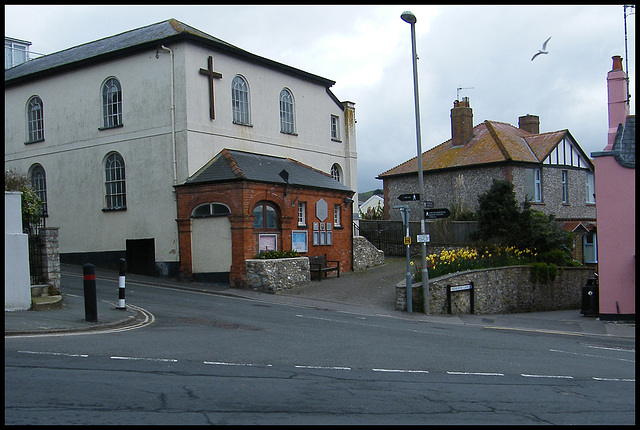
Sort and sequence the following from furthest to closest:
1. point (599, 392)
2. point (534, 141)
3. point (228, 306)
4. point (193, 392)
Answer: point (534, 141)
point (228, 306)
point (599, 392)
point (193, 392)

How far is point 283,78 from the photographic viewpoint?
99.5 ft

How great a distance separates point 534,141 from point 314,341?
108 feet

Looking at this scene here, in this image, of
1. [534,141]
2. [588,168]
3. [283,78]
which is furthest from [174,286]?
[588,168]

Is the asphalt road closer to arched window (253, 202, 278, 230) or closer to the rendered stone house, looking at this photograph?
arched window (253, 202, 278, 230)

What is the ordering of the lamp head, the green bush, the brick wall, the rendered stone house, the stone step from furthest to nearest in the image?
the rendered stone house < the green bush < the brick wall < the lamp head < the stone step

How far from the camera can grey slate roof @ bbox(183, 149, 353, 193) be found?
79.0ft

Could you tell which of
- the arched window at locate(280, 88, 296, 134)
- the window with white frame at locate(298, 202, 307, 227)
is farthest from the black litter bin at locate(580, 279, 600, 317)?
the arched window at locate(280, 88, 296, 134)

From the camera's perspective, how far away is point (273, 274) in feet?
74.9

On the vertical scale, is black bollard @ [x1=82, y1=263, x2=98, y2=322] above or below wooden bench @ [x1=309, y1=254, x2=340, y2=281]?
above

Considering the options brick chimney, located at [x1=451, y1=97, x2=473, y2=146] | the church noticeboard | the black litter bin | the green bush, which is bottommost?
the black litter bin

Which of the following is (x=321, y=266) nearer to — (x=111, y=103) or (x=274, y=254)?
(x=274, y=254)

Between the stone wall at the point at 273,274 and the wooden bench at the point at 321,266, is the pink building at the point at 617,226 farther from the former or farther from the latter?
the wooden bench at the point at 321,266

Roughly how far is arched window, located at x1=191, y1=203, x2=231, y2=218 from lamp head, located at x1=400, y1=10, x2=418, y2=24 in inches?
368

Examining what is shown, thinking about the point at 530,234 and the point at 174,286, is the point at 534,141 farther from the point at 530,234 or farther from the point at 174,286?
the point at 174,286
